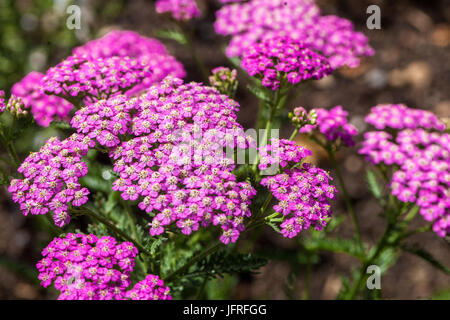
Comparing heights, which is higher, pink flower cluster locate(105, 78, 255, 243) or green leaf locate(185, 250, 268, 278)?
pink flower cluster locate(105, 78, 255, 243)

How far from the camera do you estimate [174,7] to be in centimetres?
383

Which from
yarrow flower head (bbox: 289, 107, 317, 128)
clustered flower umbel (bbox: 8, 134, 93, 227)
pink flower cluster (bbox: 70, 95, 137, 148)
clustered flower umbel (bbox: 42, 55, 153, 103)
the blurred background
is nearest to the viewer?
clustered flower umbel (bbox: 8, 134, 93, 227)

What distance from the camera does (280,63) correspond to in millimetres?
2859

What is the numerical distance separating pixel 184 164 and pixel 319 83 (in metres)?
4.44

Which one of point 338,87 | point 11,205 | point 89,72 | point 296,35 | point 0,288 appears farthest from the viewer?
point 338,87

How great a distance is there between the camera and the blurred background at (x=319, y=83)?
4992mm

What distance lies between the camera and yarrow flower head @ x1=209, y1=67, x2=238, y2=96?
303cm

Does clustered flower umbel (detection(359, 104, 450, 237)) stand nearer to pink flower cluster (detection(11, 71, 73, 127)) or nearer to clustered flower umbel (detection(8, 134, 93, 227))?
clustered flower umbel (detection(8, 134, 93, 227))

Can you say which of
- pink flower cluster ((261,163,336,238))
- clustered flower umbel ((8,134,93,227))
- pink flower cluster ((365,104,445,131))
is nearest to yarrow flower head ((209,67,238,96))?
pink flower cluster ((261,163,336,238))

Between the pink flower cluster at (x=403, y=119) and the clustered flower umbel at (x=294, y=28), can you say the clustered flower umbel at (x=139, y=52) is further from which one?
the pink flower cluster at (x=403, y=119)
